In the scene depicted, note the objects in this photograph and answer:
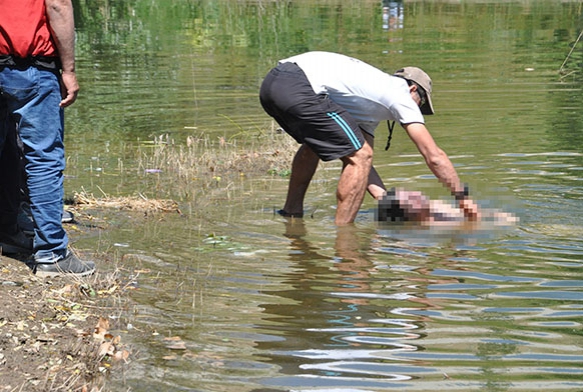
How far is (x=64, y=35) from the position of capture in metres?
5.56

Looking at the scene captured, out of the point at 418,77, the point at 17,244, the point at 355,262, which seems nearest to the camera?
the point at 17,244

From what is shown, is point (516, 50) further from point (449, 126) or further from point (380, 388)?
point (380, 388)

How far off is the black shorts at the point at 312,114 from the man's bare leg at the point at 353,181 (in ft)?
0.36

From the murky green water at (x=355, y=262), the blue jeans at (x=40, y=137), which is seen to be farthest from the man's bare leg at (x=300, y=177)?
the blue jeans at (x=40, y=137)

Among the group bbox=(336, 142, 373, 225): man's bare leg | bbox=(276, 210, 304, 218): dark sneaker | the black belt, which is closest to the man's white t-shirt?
bbox=(336, 142, 373, 225): man's bare leg

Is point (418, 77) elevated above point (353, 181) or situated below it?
above

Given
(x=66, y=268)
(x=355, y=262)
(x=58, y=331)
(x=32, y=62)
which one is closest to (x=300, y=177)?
(x=355, y=262)

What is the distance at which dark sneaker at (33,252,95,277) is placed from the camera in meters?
5.82

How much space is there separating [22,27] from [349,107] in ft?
9.50

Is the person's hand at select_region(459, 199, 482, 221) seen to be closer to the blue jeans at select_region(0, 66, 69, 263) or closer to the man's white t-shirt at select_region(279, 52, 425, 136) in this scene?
the man's white t-shirt at select_region(279, 52, 425, 136)

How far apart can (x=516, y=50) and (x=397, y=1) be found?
32.4 feet

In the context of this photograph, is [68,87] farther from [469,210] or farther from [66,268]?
[469,210]

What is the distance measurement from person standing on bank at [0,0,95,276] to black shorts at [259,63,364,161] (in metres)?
2.04

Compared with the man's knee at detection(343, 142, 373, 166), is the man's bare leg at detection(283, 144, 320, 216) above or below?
below
